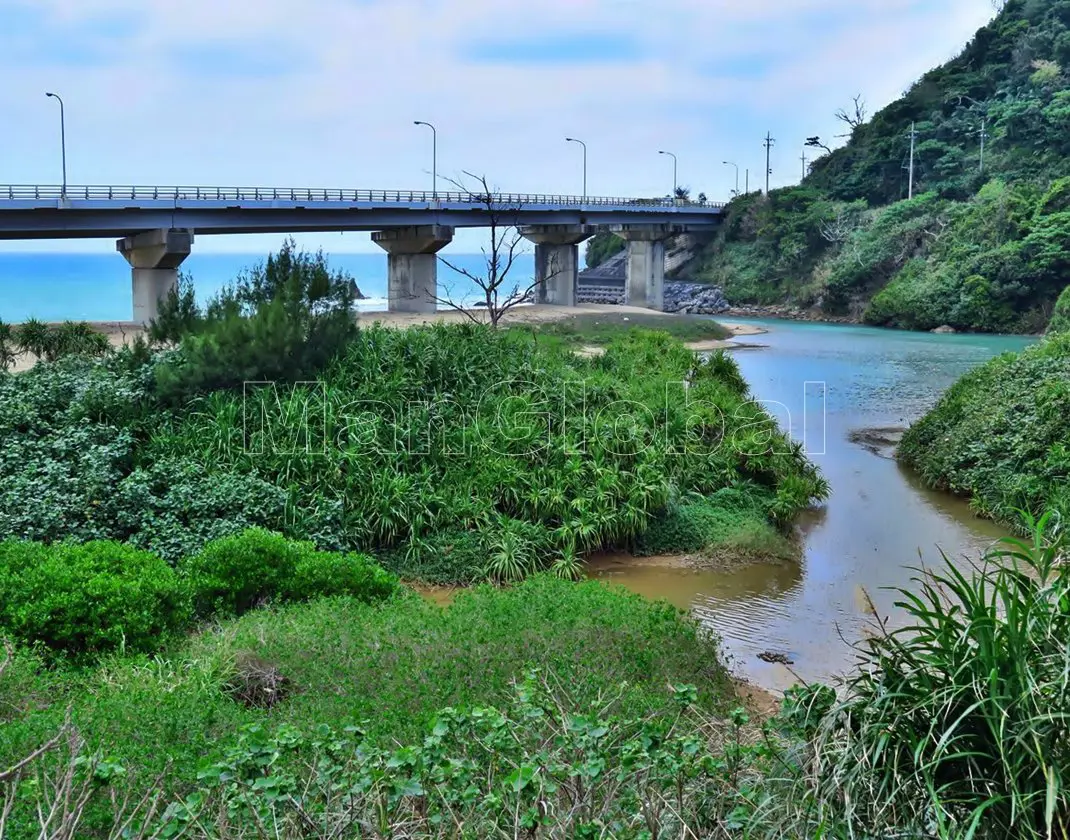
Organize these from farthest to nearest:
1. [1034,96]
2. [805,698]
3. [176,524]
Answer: [1034,96]
[176,524]
[805,698]

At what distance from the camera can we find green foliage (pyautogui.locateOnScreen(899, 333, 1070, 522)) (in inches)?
621

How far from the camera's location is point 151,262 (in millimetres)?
36875

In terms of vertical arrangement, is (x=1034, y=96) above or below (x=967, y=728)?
above

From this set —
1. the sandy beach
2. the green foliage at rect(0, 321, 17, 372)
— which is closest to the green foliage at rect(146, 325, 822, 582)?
the green foliage at rect(0, 321, 17, 372)

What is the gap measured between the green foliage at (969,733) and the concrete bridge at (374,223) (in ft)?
66.3

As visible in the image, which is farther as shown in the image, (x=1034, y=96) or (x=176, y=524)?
(x=1034, y=96)

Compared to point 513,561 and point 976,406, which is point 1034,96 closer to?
point 976,406

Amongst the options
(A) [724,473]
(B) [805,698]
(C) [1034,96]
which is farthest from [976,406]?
(C) [1034,96]

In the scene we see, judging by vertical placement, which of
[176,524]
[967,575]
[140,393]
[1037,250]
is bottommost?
[967,575]

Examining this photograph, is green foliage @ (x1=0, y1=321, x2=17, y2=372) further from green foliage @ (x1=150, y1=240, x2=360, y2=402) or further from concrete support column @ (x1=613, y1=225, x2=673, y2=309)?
concrete support column @ (x1=613, y1=225, x2=673, y2=309)

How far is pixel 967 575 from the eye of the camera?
12672 mm

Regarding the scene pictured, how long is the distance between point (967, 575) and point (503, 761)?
936 centimetres

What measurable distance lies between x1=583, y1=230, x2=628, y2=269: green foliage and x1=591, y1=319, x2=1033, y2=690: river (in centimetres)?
5664

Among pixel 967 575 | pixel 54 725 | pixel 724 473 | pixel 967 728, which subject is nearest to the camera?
pixel 967 728
